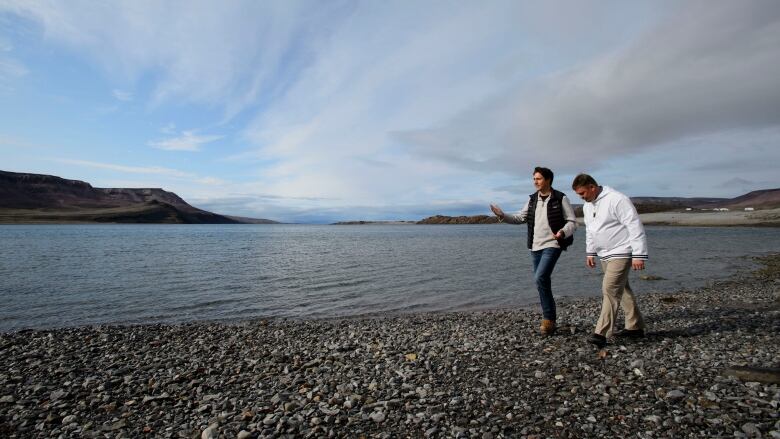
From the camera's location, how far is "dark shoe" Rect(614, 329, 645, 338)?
9.34m

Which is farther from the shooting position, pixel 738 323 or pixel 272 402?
pixel 738 323

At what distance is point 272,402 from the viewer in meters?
6.73

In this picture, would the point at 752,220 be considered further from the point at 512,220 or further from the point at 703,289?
the point at 512,220

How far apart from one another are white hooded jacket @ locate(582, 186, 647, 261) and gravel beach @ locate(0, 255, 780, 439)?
2188mm

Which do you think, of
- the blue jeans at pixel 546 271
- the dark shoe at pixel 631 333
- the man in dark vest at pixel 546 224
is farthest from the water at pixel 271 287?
the dark shoe at pixel 631 333

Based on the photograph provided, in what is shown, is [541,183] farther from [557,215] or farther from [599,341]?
[599,341]

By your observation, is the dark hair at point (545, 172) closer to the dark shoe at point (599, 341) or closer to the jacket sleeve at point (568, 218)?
the jacket sleeve at point (568, 218)

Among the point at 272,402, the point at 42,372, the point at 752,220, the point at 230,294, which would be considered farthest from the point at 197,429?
the point at 752,220

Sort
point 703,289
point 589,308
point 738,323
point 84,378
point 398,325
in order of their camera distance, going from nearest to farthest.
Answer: point 84,378 → point 738,323 → point 398,325 → point 589,308 → point 703,289

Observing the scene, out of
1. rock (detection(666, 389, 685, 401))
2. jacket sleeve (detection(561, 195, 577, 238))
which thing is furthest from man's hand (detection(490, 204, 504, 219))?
rock (detection(666, 389, 685, 401))

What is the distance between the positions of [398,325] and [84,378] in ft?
28.8

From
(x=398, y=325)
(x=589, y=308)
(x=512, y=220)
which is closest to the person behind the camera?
(x=512, y=220)

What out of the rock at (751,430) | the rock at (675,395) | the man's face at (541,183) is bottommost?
the rock at (675,395)

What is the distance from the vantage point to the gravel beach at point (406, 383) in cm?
573
